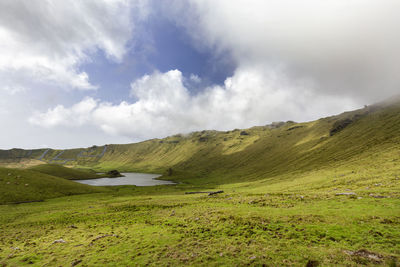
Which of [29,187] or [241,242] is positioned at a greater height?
[241,242]

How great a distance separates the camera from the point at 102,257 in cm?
1730

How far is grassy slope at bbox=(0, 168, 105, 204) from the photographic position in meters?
70.0

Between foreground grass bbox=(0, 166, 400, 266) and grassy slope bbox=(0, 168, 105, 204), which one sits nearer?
foreground grass bbox=(0, 166, 400, 266)

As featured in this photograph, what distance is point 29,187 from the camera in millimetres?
79938

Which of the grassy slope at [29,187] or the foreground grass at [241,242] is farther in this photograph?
the grassy slope at [29,187]

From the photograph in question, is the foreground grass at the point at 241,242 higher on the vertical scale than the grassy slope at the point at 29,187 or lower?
higher

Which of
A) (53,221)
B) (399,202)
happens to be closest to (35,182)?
(53,221)

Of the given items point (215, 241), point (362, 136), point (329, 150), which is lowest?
point (215, 241)

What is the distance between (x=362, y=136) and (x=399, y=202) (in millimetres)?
176013

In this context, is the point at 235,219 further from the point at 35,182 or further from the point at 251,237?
the point at 35,182

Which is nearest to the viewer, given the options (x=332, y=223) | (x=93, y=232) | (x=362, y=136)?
(x=332, y=223)

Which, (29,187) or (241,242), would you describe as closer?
(241,242)

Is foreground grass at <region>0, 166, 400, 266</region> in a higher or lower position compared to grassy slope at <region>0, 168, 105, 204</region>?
higher

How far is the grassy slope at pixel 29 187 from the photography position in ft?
230
